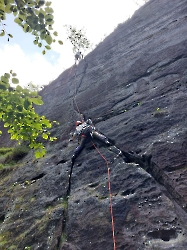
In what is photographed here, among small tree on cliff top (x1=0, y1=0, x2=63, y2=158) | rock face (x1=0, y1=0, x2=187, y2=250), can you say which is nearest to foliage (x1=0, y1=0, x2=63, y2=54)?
small tree on cliff top (x1=0, y1=0, x2=63, y2=158)

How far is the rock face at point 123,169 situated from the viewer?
16.9 ft

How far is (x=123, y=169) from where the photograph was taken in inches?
257

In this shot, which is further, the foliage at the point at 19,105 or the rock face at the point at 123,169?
the rock face at the point at 123,169

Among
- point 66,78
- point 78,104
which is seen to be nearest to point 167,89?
point 78,104

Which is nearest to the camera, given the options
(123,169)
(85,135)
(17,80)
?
(17,80)

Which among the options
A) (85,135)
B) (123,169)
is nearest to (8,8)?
(123,169)

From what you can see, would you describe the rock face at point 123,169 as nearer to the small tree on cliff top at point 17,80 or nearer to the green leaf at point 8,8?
the small tree on cliff top at point 17,80

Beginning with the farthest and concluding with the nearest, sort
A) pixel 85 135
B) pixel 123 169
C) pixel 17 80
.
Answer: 1. pixel 85 135
2. pixel 123 169
3. pixel 17 80

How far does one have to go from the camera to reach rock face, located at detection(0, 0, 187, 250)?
16.9ft

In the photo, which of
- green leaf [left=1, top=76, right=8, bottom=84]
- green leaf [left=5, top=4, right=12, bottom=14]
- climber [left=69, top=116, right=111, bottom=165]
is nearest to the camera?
green leaf [left=1, top=76, right=8, bottom=84]

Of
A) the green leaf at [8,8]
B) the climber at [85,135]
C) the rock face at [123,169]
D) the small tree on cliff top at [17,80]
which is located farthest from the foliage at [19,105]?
the climber at [85,135]

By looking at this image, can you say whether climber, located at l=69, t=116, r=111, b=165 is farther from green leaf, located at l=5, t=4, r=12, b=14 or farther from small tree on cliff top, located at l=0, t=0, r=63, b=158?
green leaf, located at l=5, t=4, r=12, b=14

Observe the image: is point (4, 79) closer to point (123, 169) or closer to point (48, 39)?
point (48, 39)

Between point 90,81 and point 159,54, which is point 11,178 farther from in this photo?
point 159,54
